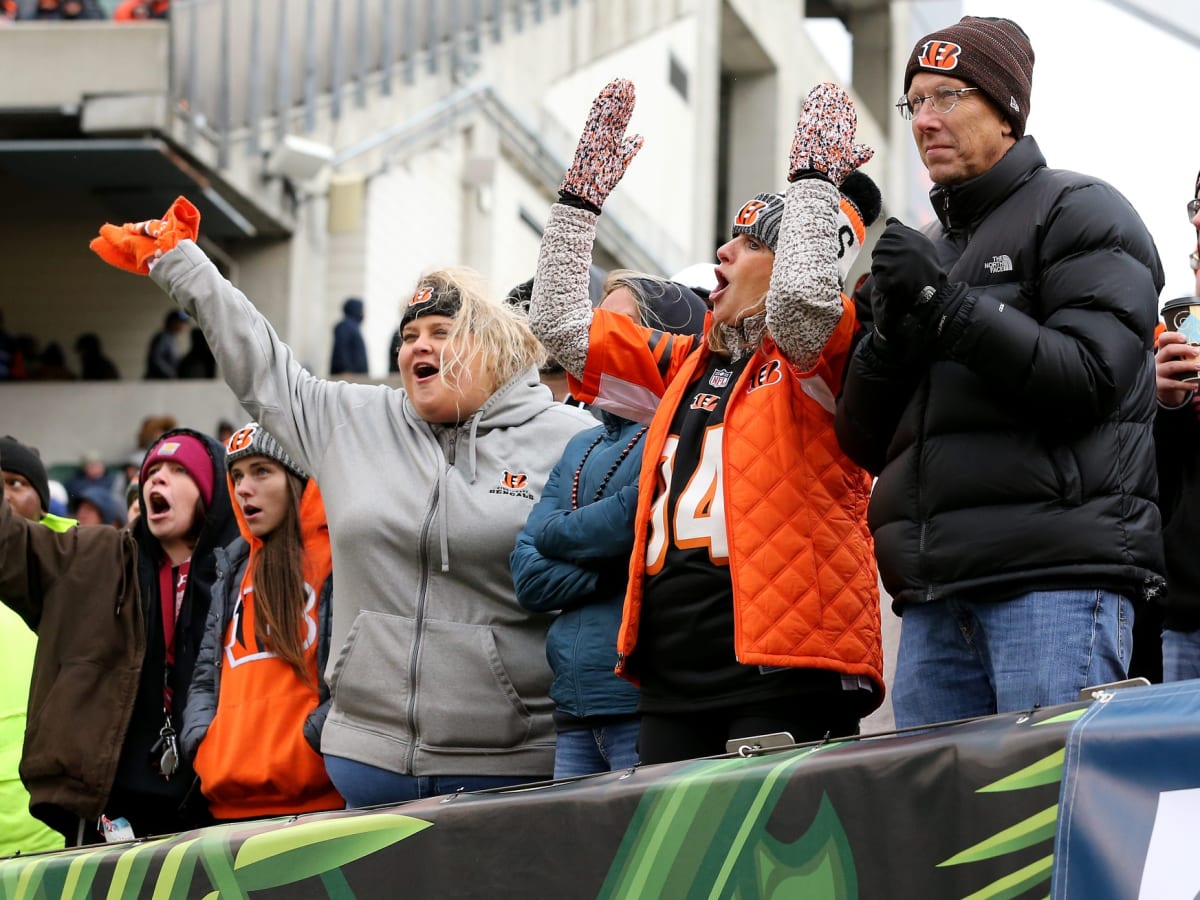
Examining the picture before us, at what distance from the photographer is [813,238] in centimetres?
347

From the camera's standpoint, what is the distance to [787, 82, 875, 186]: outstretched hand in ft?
11.5

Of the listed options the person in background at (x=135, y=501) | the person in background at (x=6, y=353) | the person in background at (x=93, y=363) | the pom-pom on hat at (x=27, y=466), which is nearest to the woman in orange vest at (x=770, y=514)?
the person in background at (x=135, y=501)

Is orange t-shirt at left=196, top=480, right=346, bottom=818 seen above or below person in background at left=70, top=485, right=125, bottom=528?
below

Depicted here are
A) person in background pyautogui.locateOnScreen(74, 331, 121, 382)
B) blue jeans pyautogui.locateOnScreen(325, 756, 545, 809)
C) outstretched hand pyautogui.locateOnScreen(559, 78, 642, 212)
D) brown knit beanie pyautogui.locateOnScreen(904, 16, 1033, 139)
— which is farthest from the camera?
person in background pyautogui.locateOnScreen(74, 331, 121, 382)

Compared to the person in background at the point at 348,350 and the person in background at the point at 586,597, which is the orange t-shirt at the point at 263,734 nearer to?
the person in background at the point at 586,597

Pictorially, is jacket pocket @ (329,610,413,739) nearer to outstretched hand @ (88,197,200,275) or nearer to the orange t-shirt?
the orange t-shirt

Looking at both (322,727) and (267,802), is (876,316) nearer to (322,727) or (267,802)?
(322,727)

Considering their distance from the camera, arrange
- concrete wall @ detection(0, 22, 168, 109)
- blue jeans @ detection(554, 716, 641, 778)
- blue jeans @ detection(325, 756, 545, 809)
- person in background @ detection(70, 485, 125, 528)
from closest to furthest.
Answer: blue jeans @ detection(554, 716, 641, 778) < blue jeans @ detection(325, 756, 545, 809) < person in background @ detection(70, 485, 125, 528) < concrete wall @ detection(0, 22, 168, 109)

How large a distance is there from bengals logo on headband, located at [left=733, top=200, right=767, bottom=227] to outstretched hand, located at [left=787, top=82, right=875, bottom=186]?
1.03 ft

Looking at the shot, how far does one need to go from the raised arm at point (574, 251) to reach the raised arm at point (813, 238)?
597 millimetres

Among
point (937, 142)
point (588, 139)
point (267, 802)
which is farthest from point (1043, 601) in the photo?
point (267, 802)

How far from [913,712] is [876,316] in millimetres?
699

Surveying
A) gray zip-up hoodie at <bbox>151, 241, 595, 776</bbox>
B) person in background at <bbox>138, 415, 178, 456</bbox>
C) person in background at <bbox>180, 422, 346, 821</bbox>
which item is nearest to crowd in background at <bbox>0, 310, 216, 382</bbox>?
person in background at <bbox>138, 415, 178, 456</bbox>

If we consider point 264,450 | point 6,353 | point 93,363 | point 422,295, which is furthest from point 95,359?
point 422,295
